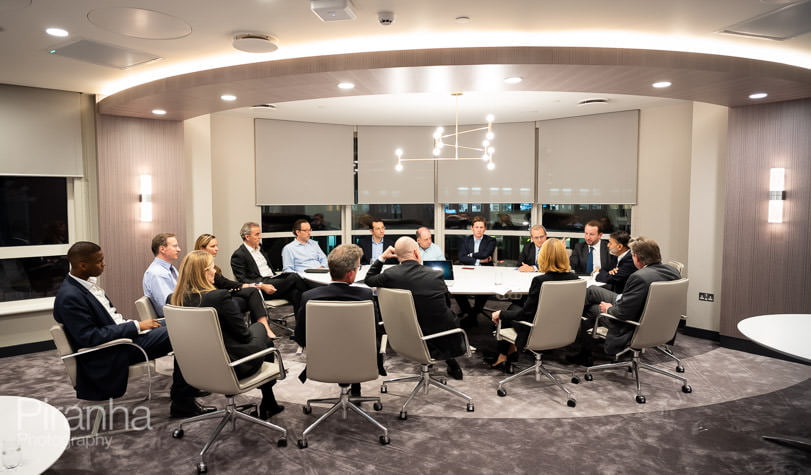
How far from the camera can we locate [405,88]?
4.89 meters

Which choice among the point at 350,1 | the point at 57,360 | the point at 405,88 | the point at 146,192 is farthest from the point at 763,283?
the point at 57,360

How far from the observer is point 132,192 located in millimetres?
6066

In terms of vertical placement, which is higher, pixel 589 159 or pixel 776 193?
pixel 589 159

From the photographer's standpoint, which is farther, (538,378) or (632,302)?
(538,378)

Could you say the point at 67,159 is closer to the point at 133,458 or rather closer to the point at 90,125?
the point at 90,125

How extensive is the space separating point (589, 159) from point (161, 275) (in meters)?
6.01

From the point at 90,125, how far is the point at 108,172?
1.92ft

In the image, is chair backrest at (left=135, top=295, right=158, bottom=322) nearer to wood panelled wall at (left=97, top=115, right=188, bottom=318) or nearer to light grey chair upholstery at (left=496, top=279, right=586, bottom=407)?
wood panelled wall at (left=97, top=115, right=188, bottom=318)

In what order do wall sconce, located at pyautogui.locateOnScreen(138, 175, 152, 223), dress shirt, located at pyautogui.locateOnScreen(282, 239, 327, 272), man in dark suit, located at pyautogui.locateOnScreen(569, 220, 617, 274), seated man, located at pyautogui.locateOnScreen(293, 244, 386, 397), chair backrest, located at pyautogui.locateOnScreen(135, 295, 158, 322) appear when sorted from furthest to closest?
dress shirt, located at pyautogui.locateOnScreen(282, 239, 327, 272) < wall sconce, located at pyautogui.locateOnScreen(138, 175, 152, 223) < man in dark suit, located at pyautogui.locateOnScreen(569, 220, 617, 274) < chair backrest, located at pyautogui.locateOnScreen(135, 295, 158, 322) < seated man, located at pyautogui.locateOnScreen(293, 244, 386, 397)

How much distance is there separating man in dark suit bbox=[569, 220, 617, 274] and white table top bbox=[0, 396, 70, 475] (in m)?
5.19

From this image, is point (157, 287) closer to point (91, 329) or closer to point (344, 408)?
point (91, 329)

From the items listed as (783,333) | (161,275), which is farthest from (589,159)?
(161,275)

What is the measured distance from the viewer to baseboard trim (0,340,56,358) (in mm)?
5418

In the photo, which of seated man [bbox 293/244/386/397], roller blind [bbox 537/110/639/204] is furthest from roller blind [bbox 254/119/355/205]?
seated man [bbox 293/244/386/397]
